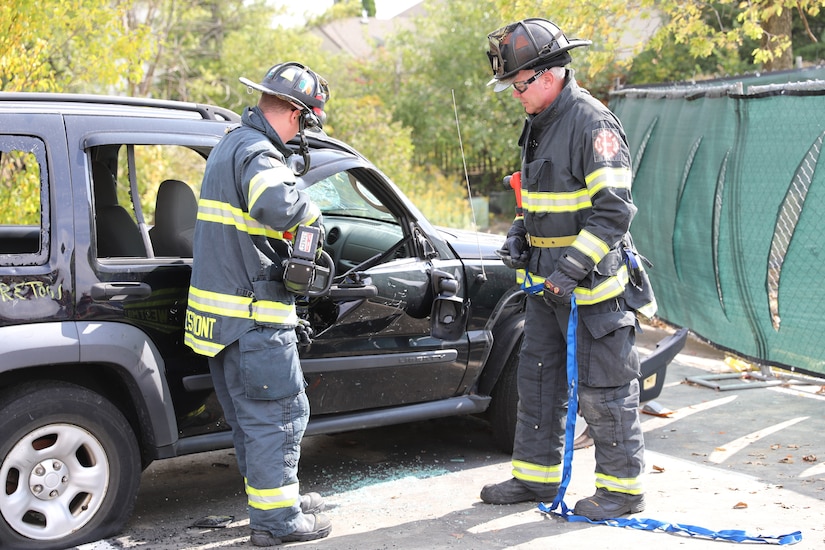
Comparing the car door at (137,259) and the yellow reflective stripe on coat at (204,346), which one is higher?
the car door at (137,259)

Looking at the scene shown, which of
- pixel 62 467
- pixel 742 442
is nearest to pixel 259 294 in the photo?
pixel 62 467

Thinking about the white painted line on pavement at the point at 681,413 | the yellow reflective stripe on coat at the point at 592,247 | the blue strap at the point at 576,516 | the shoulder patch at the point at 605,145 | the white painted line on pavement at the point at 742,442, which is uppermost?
the shoulder patch at the point at 605,145

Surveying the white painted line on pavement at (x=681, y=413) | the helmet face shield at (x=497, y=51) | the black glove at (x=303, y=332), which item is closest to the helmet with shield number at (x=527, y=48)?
the helmet face shield at (x=497, y=51)

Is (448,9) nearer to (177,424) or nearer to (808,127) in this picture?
(808,127)

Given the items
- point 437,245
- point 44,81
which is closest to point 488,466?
point 437,245

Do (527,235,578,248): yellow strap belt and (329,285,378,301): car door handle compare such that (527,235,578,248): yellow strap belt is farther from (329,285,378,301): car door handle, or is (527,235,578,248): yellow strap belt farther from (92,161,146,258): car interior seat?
(92,161,146,258): car interior seat

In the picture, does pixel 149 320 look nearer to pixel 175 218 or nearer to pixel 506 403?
pixel 175 218

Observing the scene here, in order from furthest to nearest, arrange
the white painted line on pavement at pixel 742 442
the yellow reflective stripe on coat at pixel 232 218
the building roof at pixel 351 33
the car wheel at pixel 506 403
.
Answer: the building roof at pixel 351 33
the white painted line on pavement at pixel 742 442
the car wheel at pixel 506 403
the yellow reflective stripe on coat at pixel 232 218

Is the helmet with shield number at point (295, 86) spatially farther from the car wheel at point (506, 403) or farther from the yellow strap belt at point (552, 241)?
the car wheel at point (506, 403)

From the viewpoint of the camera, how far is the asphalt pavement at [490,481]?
14.0 feet

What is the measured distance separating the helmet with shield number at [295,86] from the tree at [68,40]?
3.48m

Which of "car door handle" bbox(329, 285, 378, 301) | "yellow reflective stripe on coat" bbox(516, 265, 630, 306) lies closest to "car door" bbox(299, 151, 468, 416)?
"car door handle" bbox(329, 285, 378, 301)

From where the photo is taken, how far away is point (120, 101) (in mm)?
4496

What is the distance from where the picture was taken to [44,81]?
7.33 meters
